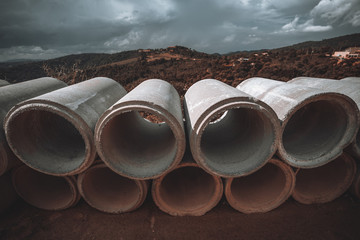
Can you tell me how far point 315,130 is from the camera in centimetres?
345

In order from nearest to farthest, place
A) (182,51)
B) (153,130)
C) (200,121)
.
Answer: (200,121)
(153,130)
(182,51)

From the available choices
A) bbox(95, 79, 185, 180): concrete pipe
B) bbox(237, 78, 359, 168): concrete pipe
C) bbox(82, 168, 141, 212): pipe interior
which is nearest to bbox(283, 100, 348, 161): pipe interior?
bbox(237, 78, 359, 168): concrete pipe

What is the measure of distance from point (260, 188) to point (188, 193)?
1202 mm

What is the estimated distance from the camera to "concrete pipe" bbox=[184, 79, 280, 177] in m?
2.41

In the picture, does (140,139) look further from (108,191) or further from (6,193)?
(6,193)

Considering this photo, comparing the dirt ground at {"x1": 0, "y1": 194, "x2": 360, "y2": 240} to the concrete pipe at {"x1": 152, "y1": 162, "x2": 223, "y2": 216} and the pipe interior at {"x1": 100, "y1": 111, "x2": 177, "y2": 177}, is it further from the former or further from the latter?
the pipe interior at {"x1": 100, "y1": 111, "x2": 177, "y2": 177}

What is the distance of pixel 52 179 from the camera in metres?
3.61

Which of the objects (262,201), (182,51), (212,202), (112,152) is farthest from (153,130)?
(182,51)

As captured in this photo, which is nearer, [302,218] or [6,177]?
[302,218]

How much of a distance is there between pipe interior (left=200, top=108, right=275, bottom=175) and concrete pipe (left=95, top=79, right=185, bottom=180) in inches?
23.5

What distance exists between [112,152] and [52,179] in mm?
1637

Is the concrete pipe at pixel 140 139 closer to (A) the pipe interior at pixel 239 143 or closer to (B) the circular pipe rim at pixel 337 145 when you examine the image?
(A) the pipe interior at pixel 239 143

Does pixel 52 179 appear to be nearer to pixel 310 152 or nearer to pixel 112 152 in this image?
pixel 112 152

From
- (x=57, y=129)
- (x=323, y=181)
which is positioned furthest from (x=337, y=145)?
(x=57, y=129)
